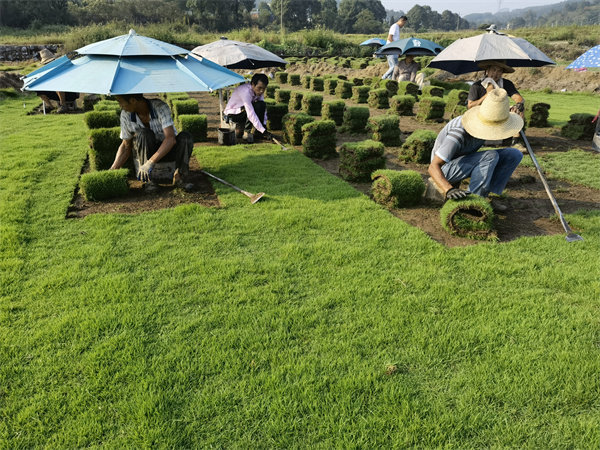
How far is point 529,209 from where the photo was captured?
5.69 metres

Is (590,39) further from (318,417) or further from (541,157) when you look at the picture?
(318,417)

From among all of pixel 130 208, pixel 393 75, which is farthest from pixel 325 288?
pixel 393 75

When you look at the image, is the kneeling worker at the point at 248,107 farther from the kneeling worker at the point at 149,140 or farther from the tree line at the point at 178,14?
the tree line at the point at 178,14

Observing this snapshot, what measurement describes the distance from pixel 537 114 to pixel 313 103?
635 cm

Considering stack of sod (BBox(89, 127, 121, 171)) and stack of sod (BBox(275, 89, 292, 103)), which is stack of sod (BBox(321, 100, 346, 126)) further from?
stack of sod (BBox(89, 127, 121, 171))

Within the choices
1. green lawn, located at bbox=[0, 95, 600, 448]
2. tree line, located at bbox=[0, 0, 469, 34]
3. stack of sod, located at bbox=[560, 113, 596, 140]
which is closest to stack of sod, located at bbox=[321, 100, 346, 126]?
stack of sod, located at bbox=[560, 113, 596, 140]

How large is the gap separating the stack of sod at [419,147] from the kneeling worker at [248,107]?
123 inches

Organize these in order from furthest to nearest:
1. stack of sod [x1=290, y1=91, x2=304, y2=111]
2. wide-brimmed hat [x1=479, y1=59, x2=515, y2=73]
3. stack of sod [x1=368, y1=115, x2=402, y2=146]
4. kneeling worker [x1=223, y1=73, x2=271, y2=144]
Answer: stack of sod [x1=290, y1=91, x2=304, y2=111] < stack of sod [x1=368, y1=115, x2=402, y2=146] < kneeling worker [x1=223, y1=73, x2=271, y2=144] < wide-brimmed hat [x1=479, y1=59, x2=515, y2=73]

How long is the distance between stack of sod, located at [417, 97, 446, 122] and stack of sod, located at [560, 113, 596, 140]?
10.8 feet

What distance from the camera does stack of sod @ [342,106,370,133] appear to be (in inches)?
397

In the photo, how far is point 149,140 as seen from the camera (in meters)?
5.98

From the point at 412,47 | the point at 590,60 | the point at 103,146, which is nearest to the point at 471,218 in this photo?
the point at 103,146

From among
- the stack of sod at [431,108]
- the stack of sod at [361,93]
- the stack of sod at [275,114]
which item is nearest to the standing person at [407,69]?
the stack of sod at [361,93]

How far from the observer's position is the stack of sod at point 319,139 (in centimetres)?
802
